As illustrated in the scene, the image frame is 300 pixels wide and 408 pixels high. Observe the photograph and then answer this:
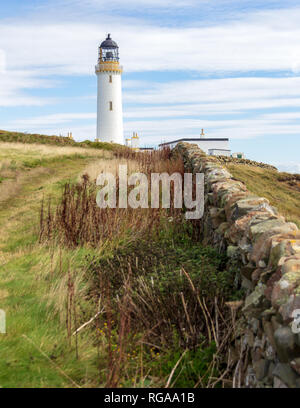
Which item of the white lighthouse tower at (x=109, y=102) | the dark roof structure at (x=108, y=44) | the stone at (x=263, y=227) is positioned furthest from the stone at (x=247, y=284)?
the dark roof structure at (x=108, y=44)

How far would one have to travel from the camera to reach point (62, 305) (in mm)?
4062

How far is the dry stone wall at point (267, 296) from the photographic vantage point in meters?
2.24

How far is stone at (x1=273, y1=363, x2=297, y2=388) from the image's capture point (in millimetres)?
2178

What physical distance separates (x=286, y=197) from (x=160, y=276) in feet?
45.4

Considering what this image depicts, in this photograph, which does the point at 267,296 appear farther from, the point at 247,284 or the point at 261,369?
the point at 247,284

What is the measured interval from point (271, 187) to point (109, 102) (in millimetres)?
18809

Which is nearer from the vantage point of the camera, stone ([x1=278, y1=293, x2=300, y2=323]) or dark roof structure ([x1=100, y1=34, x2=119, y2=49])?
stone ([x1=278, y1=293, x2=300, y2=323])

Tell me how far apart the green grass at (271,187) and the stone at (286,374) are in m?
12.3

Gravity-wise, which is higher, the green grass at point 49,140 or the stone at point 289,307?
the green grass at point 49,140

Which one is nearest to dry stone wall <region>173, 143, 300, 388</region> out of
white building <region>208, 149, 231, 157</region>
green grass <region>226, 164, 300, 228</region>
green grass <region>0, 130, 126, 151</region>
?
green grass <region>226, 164, 300, 228</region>

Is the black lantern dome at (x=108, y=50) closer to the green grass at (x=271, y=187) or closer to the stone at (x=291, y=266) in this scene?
the green grass at (x=271, y=187)

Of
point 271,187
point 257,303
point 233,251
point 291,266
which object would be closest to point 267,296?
point 257,303

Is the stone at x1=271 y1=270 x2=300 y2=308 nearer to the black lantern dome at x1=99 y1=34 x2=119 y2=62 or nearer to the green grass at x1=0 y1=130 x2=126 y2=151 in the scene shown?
the green grass at x1=0 y1=130 x2=126 y2=151
